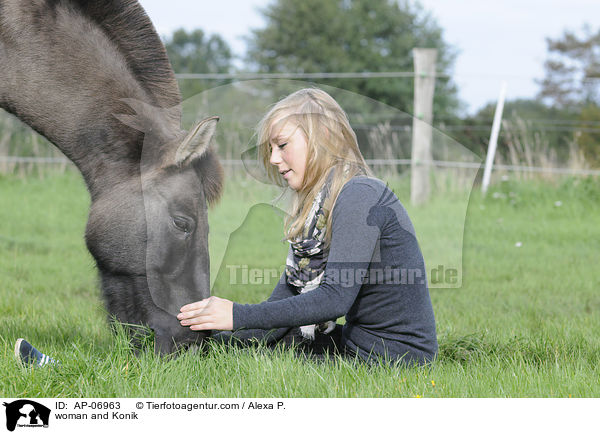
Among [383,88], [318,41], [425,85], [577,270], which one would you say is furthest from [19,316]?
[318,41]

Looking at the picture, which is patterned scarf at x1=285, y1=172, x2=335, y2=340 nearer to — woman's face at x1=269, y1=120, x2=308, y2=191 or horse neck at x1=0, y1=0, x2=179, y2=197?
woman's face at x1=269, y1=120, x2=308, y2=191

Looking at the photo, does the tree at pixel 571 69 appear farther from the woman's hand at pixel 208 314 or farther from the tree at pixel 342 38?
the woman's hand at pixel 208 314

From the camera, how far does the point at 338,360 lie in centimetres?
260

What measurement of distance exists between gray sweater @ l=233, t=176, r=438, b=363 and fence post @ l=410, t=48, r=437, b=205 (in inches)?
166

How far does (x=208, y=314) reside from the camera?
2461mm

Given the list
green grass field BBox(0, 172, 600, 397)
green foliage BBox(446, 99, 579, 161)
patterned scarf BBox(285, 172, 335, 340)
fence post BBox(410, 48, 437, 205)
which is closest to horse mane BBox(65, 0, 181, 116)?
green grass field BBox(0, 172, 600, 397)

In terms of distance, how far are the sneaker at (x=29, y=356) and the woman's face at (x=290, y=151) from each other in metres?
1.30

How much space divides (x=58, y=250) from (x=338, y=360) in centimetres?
439

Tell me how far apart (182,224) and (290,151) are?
1.90 ft

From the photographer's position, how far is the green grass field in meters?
2.33

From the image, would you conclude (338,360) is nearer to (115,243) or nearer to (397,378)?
(397,378)

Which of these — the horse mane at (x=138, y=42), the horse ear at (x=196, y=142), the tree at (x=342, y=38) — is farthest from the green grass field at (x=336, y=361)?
the tree at (x=342, y=38)

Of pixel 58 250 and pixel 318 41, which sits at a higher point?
pixel 318 41
